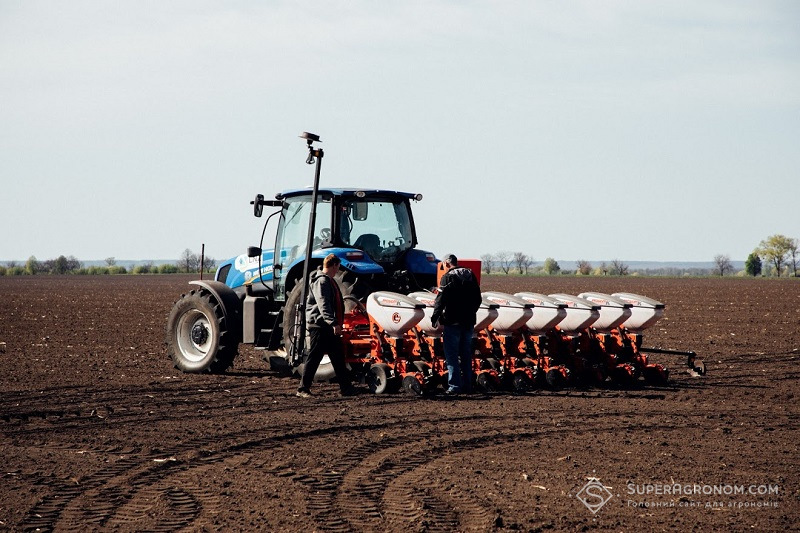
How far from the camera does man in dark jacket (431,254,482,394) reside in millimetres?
12117

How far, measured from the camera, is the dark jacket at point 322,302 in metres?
12.0

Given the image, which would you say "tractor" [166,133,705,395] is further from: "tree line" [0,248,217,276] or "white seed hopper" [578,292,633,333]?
"tree line" [0,248,217,276]

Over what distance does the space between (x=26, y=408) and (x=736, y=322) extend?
18299mm

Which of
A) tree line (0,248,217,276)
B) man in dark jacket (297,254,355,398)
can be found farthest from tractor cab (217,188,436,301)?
tree line (0,248,217,276)

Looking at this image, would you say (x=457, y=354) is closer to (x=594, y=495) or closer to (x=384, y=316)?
(x=384, y=316)

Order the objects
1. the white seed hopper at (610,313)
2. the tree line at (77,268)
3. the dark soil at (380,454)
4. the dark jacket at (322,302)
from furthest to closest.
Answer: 1. the tree line at (77,268)
2. the white seed hopper at (610,313)
3. the dark jacket at (322,302)
4. the dark soil at (380,454)

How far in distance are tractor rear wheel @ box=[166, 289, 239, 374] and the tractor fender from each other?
8 centimetres

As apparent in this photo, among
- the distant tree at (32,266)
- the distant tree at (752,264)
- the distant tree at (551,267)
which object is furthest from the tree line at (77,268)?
the distant tree at (752,264)

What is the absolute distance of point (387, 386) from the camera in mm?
12312

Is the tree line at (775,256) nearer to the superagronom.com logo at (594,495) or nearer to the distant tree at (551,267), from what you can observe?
the distant tree at (551,267)

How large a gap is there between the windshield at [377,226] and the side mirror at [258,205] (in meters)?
1.32

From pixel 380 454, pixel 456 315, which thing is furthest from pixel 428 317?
pixel 380 454

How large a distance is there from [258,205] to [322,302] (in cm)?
299

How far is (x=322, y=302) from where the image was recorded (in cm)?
1200
